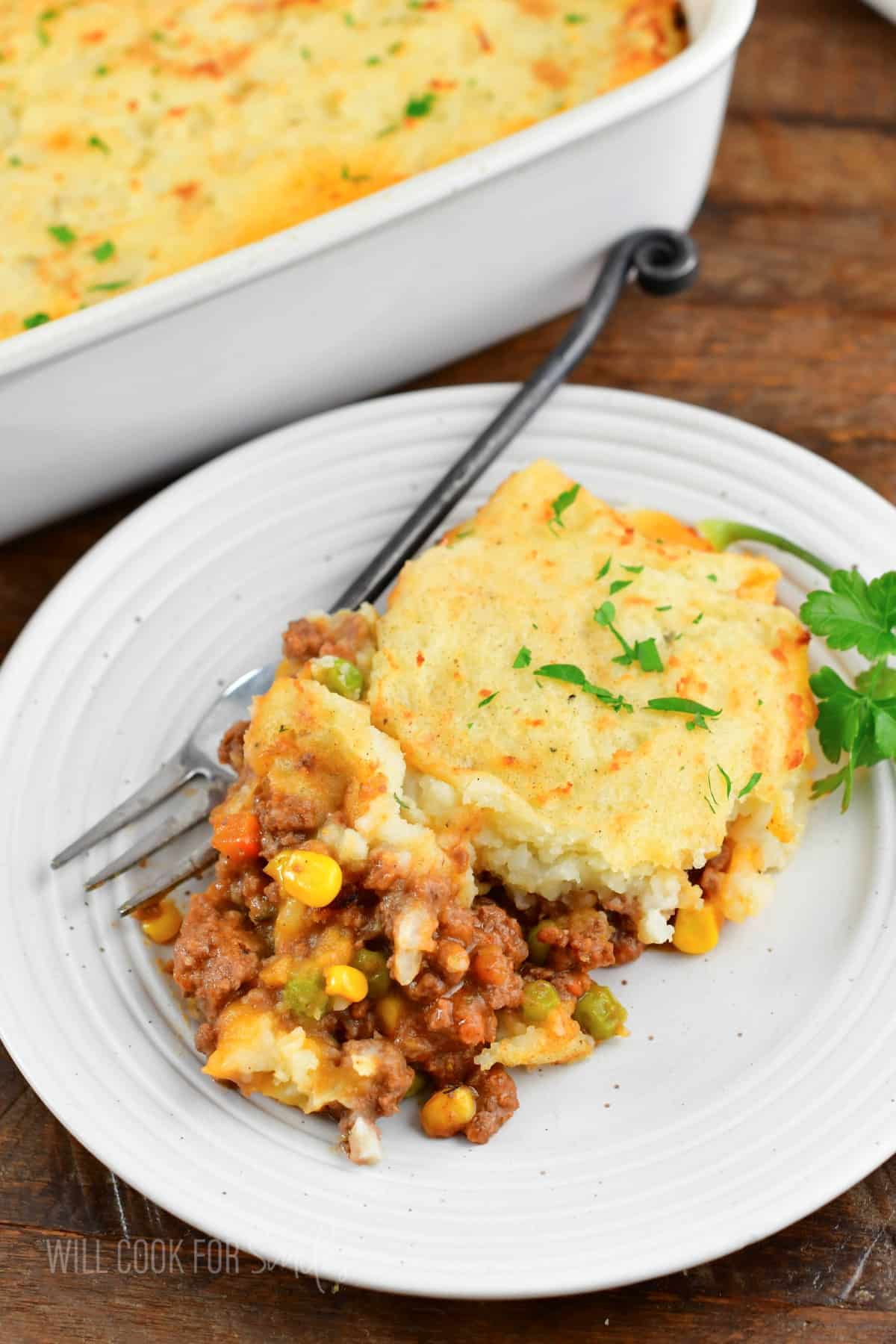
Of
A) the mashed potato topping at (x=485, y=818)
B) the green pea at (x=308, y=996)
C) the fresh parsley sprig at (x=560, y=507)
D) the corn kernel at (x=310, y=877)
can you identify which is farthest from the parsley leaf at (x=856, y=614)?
the green pea at (x=308, y=996)

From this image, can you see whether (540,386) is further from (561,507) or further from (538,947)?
(538,947)

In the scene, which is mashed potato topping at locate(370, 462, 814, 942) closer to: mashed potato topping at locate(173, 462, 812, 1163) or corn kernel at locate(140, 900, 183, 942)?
mashed potato topping at locate(173, 462, 812, 1163)

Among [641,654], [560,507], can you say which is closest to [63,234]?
[560,507]

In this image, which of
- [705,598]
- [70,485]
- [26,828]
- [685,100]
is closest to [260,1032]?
[26,828]

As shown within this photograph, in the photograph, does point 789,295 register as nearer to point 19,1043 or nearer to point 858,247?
point 858,247

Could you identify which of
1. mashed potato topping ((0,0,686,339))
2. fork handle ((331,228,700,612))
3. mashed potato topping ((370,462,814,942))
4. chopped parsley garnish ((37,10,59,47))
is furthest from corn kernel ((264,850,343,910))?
chopped parsley garnish ((37,10,59,47))

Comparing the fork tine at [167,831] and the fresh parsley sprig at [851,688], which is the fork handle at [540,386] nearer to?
the fork tine at [167,831]
